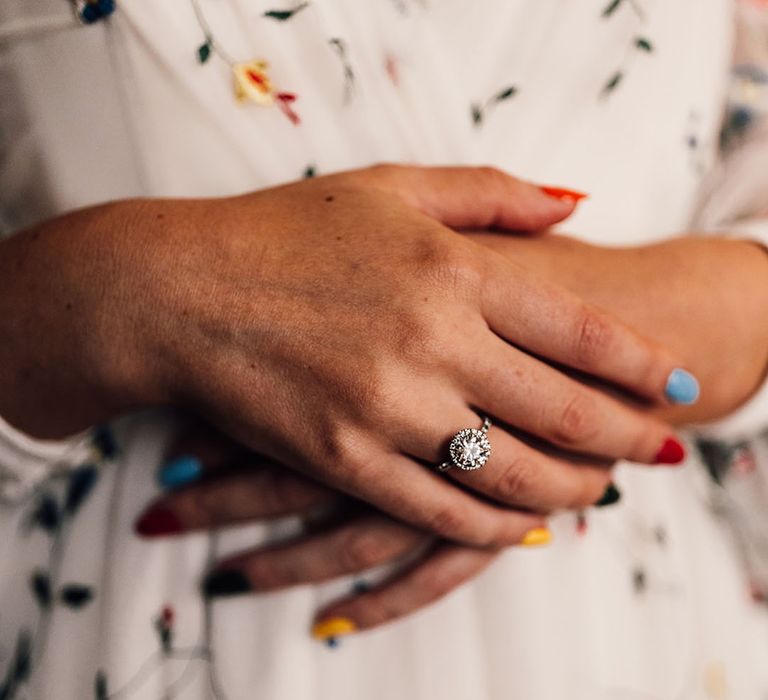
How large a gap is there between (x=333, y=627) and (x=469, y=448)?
251mm

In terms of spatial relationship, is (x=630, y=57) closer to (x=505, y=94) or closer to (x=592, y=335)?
(x=505, y=94)

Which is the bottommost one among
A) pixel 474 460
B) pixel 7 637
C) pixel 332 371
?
pixel 7 637

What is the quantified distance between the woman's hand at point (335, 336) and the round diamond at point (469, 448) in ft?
0.03

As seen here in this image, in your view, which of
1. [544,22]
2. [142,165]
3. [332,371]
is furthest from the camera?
[544,22]

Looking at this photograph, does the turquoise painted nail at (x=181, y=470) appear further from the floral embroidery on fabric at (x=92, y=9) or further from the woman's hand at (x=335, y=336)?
the floral embroidery on fabric at (x=92, y=9)

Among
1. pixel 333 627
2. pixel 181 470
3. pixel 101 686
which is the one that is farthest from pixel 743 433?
pixel 101 686

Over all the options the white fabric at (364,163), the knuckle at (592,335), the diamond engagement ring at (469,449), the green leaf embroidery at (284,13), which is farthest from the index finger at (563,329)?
the green leaf embroidery at (284,13)

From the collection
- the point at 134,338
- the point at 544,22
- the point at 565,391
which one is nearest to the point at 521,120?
the point at 544,22

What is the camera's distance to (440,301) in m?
0.58

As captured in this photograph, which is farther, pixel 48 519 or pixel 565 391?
pixel 48 519

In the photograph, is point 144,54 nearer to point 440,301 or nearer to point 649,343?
point 440,301

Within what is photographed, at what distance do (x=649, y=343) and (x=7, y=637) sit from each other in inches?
29.9

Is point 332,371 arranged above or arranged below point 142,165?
below

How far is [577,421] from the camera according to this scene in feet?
2.05
